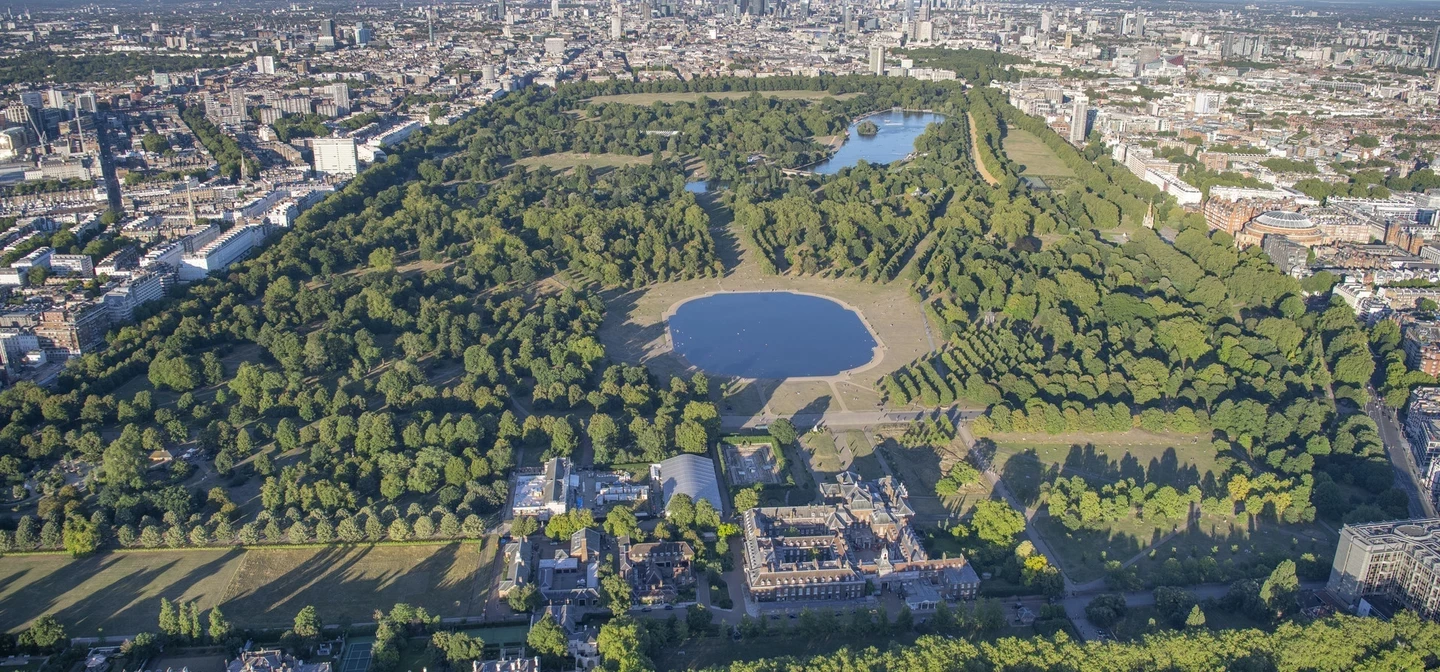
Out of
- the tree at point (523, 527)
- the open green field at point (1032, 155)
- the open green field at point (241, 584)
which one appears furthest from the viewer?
the open green field at point (1032, 155)

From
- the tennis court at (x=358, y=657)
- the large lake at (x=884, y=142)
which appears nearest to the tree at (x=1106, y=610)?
the tennis court at (x=358, y=657)

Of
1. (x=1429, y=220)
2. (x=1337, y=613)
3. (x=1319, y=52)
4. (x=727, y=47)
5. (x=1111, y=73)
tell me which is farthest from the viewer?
(x=727, y=47)

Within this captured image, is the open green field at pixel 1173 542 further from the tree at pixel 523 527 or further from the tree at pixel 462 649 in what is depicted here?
the tree at pixel 462 649

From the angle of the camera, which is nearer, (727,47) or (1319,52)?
(1319,52)

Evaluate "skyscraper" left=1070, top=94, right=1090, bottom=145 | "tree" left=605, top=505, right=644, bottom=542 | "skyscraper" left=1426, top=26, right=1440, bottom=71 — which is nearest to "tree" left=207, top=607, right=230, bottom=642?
"tree" left=605, top=505, right=644, bottom=542

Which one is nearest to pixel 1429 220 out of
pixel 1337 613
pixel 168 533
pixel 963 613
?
pixel 1337 613

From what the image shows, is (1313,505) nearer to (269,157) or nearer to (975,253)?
(975,253)
